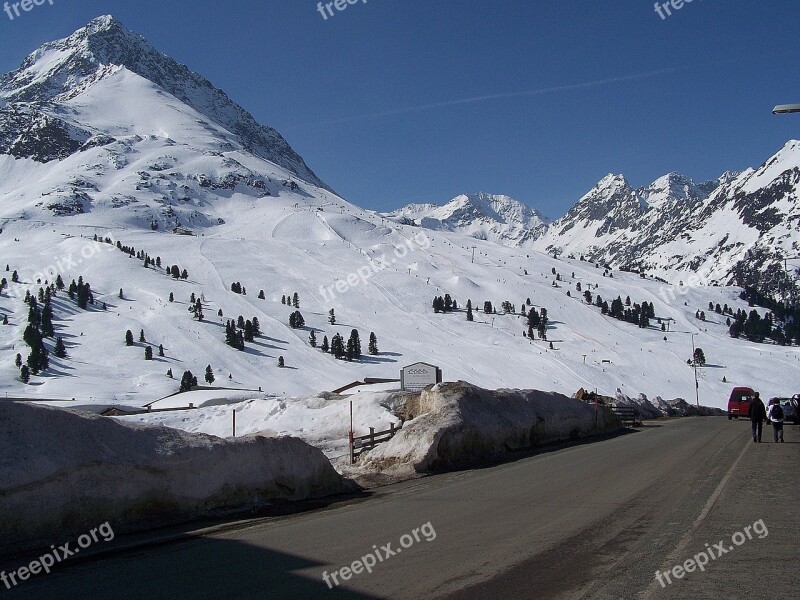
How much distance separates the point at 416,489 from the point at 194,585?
297 inches

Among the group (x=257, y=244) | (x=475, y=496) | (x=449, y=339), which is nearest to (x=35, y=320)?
(x=449, y=339)

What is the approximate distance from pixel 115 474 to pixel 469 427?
37.5 feet

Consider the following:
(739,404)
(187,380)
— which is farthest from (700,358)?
(187,380)

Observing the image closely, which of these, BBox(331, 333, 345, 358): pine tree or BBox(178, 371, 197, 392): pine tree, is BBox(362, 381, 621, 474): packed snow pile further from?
BBox(331, 333, 345, 358): pine tree

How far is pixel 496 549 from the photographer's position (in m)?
8.33

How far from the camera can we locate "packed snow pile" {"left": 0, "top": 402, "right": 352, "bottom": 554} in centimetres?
852

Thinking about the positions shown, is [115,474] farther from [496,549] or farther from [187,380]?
[187,380]

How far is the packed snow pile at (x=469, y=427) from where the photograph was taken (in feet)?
57.6

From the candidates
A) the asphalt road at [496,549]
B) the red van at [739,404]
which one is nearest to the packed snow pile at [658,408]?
the red van at [739,404]

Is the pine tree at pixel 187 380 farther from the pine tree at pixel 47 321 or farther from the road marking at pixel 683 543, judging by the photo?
the road marking at pixel 683 543

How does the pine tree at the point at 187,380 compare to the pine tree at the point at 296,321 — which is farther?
the pine tree at the point at 296,321

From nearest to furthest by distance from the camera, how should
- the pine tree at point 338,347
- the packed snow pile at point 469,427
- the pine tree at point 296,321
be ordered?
the packed snow pile at point 469,427, the pine tree at point 338,347, the pine tree at point 296,321

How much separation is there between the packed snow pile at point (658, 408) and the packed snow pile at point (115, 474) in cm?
3816

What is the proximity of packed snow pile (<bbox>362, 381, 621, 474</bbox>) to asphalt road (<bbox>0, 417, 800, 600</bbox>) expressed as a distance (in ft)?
11.4
